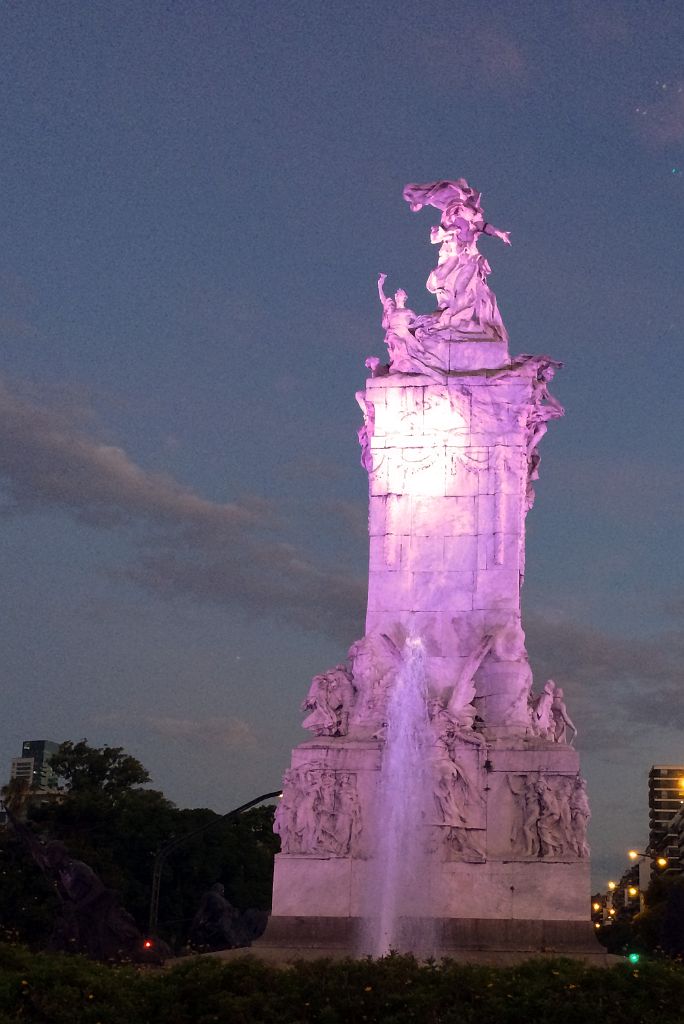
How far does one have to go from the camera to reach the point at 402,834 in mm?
25469

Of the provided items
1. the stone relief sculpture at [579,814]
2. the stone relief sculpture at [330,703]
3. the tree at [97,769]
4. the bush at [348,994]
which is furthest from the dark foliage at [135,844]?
the bush at [348,994]

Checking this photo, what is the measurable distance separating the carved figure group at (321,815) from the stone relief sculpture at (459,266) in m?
9.44

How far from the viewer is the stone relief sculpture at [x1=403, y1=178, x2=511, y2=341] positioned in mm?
29750

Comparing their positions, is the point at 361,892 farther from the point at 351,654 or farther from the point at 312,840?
the point at 351,654

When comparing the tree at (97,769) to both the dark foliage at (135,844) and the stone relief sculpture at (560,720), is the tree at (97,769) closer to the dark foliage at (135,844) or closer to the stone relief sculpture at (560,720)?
the dark foliage at (135,844)

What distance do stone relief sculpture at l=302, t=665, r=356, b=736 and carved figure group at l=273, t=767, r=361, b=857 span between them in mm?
1038

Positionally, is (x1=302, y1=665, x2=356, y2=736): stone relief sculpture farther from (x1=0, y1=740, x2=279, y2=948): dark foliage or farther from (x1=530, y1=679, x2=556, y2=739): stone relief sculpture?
(x1=0, y1=740, x2=279, y2=948): dark foliage

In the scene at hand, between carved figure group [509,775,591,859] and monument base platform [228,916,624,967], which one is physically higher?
carved figure group [509,775,591,859]

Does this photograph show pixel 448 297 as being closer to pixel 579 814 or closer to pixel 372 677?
pixel 372 677

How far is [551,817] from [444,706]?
2.80 meters

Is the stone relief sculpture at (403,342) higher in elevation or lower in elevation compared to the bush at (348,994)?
higher

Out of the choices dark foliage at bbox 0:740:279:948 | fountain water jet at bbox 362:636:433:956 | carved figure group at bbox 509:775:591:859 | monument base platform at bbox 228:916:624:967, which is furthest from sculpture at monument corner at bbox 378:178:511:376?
dark foliage at bbox 0:740:279:948

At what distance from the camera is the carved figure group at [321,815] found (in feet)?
84.7

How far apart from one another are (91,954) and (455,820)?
1356 cm
